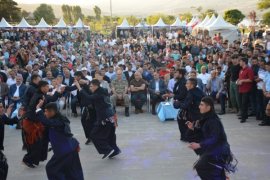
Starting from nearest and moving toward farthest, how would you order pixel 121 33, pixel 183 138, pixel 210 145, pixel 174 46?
pixel 210 145, pixel 183 138, pixel 174 46, pixel 121 33

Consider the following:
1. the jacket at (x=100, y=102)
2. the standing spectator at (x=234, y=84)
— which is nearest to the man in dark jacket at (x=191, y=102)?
the jacket at (x=100, y=102)

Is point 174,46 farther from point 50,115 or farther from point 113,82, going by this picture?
point 50,115

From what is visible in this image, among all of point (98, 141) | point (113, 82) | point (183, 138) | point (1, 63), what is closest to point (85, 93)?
point (98, 141)

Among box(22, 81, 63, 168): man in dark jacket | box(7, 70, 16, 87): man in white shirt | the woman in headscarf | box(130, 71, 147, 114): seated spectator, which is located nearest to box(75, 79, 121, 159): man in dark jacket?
box(22, 81, 63, 168): man in dark jacket

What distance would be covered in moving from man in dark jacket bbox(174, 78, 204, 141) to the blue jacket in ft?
10.4

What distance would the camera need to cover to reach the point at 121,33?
1786 inches

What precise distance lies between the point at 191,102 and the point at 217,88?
16.0ft

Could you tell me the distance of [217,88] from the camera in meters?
13.6

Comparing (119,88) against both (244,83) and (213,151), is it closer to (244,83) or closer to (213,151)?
(244,83)

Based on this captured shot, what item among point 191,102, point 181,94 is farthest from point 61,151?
point 181,94

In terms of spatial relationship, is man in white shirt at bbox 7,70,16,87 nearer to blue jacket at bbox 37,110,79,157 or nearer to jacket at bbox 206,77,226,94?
jacket at bbox 206,77,226,94

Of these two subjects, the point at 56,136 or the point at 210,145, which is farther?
the point at 56,136

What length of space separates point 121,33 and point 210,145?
132ft

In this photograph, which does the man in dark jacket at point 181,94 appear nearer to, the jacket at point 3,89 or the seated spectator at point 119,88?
the seated spectator at point 119,88
